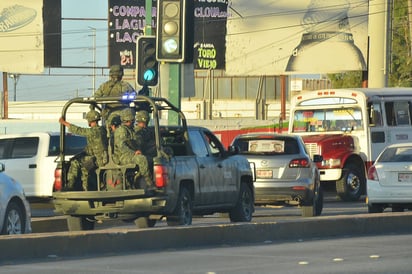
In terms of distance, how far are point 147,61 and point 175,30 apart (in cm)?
160

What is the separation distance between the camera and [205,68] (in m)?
47.5

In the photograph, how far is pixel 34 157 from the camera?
23922mm

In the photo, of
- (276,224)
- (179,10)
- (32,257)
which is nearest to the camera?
(32,257)

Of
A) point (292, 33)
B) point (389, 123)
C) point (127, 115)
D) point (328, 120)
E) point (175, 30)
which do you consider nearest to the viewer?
point (127, 115)

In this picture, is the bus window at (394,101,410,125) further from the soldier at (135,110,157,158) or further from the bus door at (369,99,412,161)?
the soldier at (135,110,157,158)

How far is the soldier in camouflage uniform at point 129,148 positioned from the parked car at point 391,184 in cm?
694

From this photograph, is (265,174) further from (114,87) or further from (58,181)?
(58,181)

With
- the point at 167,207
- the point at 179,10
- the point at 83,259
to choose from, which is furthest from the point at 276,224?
the point at 179,10

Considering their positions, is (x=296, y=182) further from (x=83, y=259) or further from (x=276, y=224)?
(x=83, y=259)

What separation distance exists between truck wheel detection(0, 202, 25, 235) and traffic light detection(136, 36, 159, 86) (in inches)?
217

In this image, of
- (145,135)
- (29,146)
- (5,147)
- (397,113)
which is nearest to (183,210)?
(145,135)

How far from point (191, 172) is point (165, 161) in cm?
103

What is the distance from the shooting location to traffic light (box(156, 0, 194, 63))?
20047 mm

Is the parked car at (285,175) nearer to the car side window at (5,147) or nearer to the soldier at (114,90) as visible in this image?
the soldier at (114,90)
